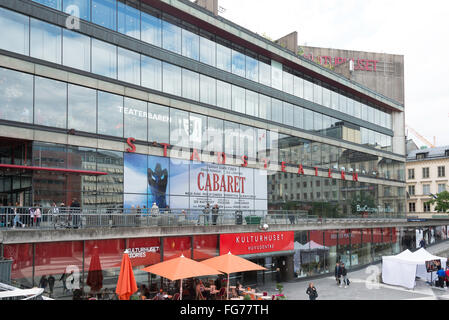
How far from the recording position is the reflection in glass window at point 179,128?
28.8 meters

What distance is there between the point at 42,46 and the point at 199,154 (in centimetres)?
1272

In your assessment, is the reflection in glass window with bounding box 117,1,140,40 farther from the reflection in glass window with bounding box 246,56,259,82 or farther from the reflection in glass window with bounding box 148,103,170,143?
the reflection in glass window with bounding box 246,56,259,82

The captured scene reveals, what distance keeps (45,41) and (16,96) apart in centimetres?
358

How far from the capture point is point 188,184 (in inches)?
1156

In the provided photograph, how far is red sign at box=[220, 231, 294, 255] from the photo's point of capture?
25.3 metres

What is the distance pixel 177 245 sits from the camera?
2277 centimetres

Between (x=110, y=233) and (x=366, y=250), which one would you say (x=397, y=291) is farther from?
(x=110, y=233)

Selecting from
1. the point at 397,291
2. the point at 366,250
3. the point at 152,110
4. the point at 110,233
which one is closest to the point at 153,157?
the point at 152,110

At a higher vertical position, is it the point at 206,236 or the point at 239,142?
the point at 239,142

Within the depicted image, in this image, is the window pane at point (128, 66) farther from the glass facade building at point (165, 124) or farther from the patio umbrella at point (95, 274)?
the patio umbrella at point (95, 274)

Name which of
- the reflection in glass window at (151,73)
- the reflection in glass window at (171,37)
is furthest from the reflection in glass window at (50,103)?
the reflection in glass window at (171,37)

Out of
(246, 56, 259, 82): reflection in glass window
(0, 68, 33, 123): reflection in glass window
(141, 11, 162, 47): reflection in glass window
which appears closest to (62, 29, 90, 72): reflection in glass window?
(0, 68, 33, 123): reflection in glass window

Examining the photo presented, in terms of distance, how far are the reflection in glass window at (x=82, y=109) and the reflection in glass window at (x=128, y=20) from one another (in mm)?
5000
